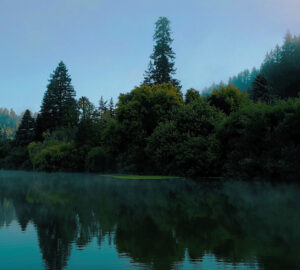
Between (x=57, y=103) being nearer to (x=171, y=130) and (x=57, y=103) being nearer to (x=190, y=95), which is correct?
(x=190, y=95)

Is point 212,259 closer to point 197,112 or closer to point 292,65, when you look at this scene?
point 197,112

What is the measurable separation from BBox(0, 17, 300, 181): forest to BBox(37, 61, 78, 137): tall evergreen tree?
17cm

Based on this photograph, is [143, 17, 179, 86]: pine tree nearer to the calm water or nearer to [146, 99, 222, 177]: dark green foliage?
[146, 99, 222, 177]: dark green foliage

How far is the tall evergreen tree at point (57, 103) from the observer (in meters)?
69.5

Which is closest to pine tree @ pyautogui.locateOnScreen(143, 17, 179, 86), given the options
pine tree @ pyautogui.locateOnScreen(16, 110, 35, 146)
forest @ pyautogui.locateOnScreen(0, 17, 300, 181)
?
forest @ pyautogui.locateOnScreen(0, 17, 300, 181)

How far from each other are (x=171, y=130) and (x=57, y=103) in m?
37.7

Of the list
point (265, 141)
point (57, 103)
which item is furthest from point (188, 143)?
point (57, 103)

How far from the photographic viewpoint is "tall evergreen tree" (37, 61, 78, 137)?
228 feet

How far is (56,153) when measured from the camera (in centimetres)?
5466

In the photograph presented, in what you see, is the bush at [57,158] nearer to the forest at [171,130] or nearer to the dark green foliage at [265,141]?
the forest at [171,130]

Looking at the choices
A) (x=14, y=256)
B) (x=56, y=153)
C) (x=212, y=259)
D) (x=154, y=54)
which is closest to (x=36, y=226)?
(x=14, y=256)

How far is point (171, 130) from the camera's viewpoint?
38938mm

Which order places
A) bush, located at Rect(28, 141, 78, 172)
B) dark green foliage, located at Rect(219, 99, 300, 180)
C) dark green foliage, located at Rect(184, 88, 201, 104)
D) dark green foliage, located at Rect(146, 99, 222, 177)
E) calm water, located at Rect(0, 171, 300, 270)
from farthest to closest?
bush, located at Rect(28, 141, 78, 172), dark green foliage, located at Rect(184, 88, 201, 104), dark green foliage, located at Rect(146, 99, 222, 177), dark green foliage, located at Rect(219, 99, 300, 180), calm water, located at Rect(0, 171, 300, 270)

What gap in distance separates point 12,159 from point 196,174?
142 ft
